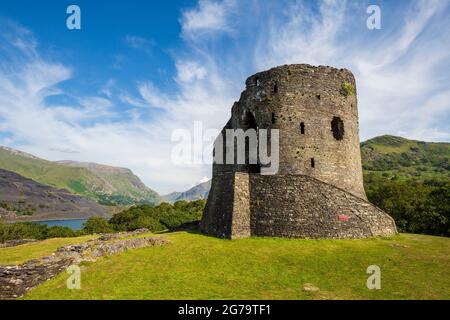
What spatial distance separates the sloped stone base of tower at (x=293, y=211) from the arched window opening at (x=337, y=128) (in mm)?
6212

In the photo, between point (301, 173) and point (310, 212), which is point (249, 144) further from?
point (310, 212)

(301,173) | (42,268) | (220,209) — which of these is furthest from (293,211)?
(42,268)

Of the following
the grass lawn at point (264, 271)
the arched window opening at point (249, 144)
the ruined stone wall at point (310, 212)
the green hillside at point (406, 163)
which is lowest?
the grass lawn at point (264, 271)

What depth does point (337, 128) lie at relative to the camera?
26203mm

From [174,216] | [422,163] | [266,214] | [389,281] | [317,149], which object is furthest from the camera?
[422,163]

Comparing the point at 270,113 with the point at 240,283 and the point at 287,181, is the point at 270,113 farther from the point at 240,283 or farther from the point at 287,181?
the point at 240,283

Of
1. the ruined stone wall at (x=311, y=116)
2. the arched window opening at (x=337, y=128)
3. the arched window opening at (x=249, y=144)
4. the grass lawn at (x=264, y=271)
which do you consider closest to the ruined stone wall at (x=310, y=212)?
the grass lawn at (x=264, y=271)

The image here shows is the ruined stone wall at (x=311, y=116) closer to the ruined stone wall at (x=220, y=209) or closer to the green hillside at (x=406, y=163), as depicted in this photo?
the ruined stone wall at (x=220, y=209)

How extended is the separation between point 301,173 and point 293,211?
12.7 ft

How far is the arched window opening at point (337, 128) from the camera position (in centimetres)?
2570

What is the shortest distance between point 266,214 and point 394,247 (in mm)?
8109
